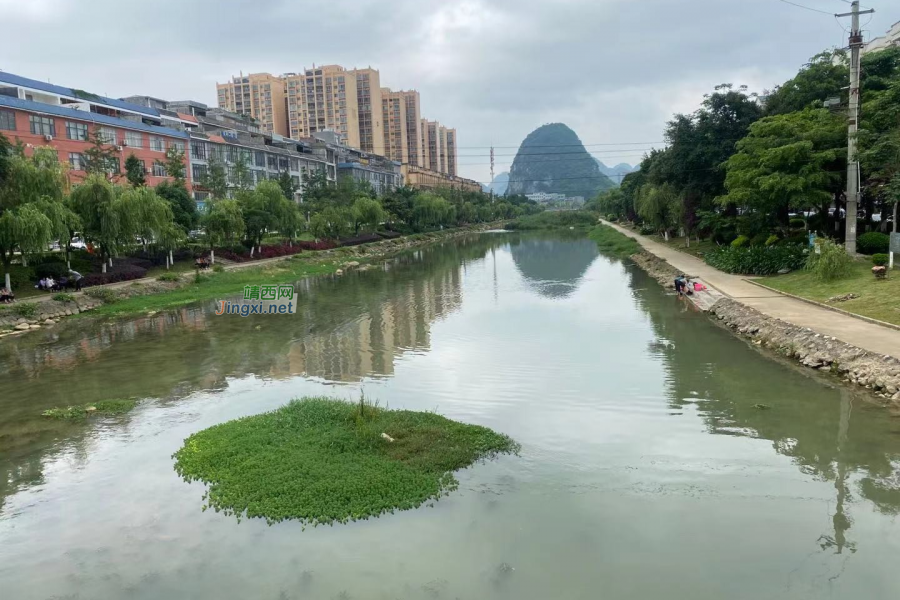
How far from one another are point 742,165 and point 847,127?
4.02 meters

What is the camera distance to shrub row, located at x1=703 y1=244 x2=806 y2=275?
891 inches

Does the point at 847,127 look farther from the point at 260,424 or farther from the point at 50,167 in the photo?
the point at 50,167

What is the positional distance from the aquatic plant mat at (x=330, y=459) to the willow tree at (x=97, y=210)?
19.6 m

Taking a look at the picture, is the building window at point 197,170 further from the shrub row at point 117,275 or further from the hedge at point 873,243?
the hedge at point 873,243

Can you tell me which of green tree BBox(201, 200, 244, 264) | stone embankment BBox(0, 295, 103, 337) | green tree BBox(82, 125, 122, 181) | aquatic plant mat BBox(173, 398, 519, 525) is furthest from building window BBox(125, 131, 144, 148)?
aquatic plant mat BBox(173, 398, 519, 525)

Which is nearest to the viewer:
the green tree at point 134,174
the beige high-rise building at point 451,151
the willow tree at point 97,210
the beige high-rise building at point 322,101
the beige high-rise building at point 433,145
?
the willow tree at point 97,210

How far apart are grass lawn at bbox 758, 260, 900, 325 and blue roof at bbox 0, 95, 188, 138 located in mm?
39086

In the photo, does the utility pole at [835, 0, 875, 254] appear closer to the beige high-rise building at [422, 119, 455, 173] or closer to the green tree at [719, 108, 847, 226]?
the green tree at [719, 108, 847, 226]

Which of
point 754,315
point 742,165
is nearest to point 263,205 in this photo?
point 742,165

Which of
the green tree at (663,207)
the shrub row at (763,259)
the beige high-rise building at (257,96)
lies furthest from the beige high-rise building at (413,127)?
the shrub row at (763,259)

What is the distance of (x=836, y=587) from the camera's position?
19.1ft

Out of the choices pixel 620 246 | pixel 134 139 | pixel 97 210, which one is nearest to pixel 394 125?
pixel 134 139

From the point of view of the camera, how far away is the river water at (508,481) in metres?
6.11

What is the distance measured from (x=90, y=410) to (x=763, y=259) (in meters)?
22.6
